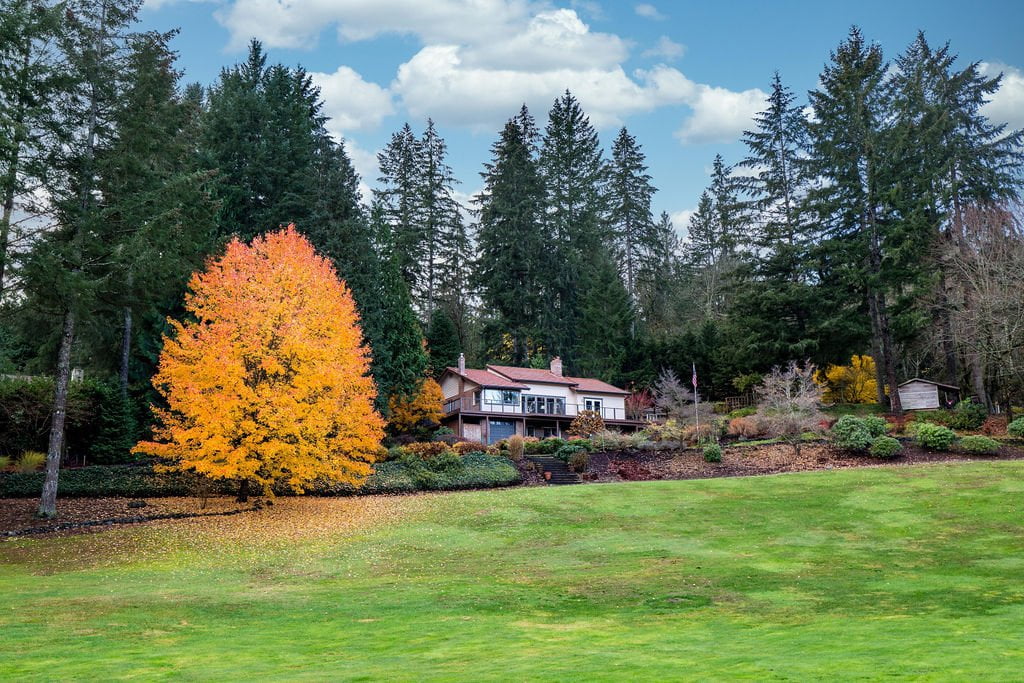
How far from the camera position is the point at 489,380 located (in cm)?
4962

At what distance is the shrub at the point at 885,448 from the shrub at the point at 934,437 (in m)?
1.21

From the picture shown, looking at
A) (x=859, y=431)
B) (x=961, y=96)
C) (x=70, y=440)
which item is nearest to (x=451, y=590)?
(x=859, y=431)

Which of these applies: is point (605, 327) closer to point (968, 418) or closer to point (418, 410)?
point (418, 410)

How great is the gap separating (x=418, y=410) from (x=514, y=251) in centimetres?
1905

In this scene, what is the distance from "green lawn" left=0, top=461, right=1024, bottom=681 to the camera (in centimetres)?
804

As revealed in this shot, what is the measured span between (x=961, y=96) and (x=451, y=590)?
4726 centimetres

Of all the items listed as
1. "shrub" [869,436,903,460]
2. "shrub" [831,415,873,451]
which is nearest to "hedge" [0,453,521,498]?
"shrub" [831,415,873,451]

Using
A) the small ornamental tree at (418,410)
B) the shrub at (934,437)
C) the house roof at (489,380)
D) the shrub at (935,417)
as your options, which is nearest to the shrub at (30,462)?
the small ornamental tree at (418,410)

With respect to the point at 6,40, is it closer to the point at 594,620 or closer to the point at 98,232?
the point at 98,232

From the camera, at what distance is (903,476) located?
24.4 metres

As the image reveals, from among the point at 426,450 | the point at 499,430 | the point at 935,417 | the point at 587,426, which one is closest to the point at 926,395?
the point at 935,417

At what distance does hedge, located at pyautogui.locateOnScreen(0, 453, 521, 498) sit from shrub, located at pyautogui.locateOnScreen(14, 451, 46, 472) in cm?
84

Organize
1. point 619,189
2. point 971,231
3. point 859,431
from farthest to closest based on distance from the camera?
1. point 619,189
2. point 971,231
3. point 859,431

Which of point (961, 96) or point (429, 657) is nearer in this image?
point (429, 657)
